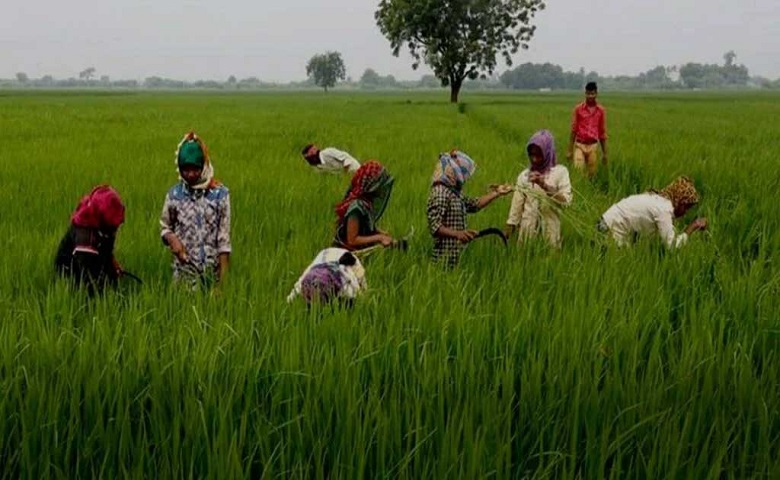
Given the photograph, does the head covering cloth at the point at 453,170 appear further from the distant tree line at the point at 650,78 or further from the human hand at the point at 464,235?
the distant tree line at the point at 650,78

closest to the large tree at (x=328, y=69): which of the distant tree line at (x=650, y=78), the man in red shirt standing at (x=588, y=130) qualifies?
the distant tree line at (x=650, y=78)

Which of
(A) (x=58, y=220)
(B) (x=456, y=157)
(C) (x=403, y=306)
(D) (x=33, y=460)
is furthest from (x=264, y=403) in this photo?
(A) (x=58, y=220)

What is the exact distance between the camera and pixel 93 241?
2953mm

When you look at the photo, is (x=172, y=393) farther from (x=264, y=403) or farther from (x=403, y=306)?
(x=403, y=306)

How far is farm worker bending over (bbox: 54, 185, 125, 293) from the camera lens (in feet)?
9.47

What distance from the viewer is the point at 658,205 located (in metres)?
4.13

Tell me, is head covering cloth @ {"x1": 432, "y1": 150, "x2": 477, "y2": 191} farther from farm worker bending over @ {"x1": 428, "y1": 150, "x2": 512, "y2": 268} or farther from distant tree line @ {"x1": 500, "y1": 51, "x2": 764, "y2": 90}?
distant tree line @ {"x1": 500, "y1": 51, "x2": 764, "y2": 90}

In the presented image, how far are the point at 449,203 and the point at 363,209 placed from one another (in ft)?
2.00

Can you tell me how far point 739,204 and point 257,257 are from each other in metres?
3.69

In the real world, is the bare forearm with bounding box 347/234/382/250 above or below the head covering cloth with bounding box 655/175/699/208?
below

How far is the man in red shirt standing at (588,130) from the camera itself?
729 cm

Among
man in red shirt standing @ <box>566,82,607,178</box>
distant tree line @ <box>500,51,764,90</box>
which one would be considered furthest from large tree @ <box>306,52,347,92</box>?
man in red shirt standing @ <box>566,82,607,178</box>

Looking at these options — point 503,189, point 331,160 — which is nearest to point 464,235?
point 503,189

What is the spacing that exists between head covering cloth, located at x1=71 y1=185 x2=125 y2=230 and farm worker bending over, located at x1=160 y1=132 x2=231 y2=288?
13.8 inches
